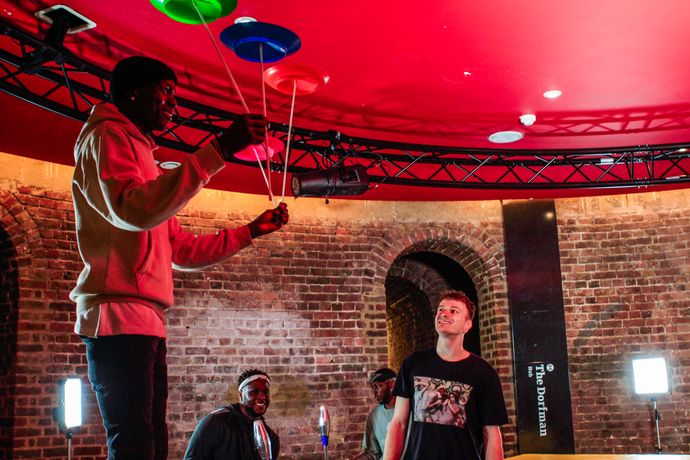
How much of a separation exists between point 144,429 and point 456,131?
5.78 metres

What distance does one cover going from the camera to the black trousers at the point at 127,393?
1646 mm

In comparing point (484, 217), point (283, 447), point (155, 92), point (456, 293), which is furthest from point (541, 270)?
point (155, 92)

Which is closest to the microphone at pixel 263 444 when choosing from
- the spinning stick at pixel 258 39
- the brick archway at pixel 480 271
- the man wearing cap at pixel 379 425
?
the spinning stick at pixel 258 39

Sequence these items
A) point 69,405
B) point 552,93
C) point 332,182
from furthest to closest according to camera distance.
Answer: point 332,182
point 69,405
point 552,93

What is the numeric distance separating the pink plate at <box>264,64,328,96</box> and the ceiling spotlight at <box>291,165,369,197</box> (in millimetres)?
2071

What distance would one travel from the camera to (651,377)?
27.7ft

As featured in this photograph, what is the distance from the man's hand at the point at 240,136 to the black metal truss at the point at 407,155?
3.59 m

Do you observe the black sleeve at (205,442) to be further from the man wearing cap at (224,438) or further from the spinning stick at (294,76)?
the spinning stick at (294,76)

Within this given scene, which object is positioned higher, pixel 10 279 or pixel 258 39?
pixel 258 39

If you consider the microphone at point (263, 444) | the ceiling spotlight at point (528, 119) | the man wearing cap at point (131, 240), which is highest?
the ceiling spotlight at point (528, 119)

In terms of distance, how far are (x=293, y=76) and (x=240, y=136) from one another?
2668 mm

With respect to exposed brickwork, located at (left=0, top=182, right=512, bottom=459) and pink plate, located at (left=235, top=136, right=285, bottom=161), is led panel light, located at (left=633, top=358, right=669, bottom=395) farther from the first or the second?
pink plate, located at (left=235, top=136, right=285, bottom=161)

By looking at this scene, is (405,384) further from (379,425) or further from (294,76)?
(379,425)

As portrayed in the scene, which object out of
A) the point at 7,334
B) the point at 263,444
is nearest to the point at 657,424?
the point at 7,334
